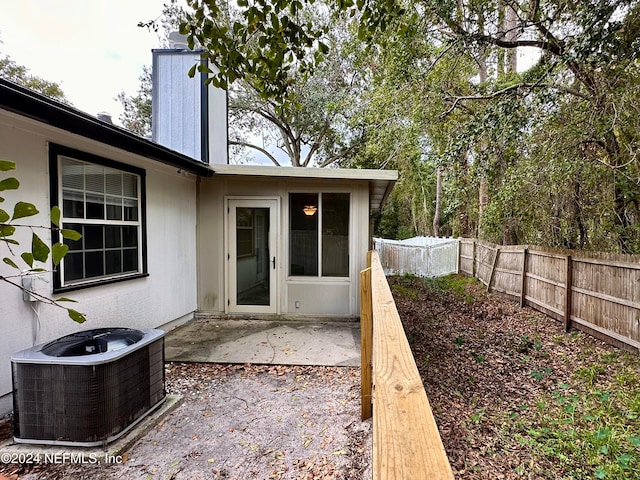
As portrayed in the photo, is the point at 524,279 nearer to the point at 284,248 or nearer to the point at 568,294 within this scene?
the point at 568,294

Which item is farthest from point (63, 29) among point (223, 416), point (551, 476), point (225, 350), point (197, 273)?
point (551, 476)

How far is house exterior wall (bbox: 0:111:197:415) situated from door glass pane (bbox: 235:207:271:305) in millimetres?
783

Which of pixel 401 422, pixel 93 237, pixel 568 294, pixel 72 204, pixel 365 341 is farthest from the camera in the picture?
pixel 568 294

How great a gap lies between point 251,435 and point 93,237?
108 inches

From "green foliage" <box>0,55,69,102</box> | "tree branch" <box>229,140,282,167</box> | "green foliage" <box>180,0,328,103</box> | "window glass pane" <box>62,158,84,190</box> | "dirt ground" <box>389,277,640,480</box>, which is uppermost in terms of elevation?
"green foliage" <box>0,55,69,102</box>

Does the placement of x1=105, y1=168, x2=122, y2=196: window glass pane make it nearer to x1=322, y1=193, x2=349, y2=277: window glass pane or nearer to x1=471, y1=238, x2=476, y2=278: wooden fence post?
x1=322, y1=193, x2=349, y2=277: window glass pane

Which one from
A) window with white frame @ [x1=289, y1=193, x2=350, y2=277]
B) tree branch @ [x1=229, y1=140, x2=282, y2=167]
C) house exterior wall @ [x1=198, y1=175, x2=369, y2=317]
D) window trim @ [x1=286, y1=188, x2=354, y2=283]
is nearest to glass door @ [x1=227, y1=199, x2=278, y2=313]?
house exterior wall @ [x1=198, y1=175, x2=369, y2=317]

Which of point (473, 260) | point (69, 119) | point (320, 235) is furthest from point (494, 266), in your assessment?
point (69, 119)

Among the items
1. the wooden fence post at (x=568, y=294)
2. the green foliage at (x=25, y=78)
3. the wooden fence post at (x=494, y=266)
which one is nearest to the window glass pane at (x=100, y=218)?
the wooden fence post at (x=568, y=294)

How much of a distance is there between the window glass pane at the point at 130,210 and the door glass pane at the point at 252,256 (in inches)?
72.3

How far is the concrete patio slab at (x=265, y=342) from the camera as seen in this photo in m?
4.07

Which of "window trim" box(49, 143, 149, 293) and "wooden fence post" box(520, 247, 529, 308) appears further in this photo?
"wooden fence post" box(520, 247, 529, 308)

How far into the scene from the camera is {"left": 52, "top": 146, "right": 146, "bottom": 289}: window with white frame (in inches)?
132

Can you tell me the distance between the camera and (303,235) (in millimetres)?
5879
